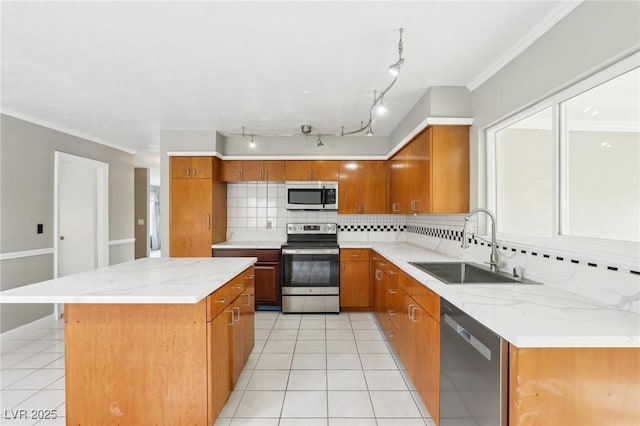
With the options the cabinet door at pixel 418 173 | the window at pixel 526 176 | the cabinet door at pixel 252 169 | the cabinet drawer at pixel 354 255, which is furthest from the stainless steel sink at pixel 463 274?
the cabinet door at pixel 252 169

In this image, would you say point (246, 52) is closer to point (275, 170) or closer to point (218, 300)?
point (218, 300)

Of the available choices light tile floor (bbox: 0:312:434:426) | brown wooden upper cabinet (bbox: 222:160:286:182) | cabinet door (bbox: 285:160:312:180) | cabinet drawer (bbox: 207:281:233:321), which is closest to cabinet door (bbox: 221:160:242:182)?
brown wooden upper cabinet (bbox: 222:160:286:182)

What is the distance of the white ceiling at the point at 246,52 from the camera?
165 centimetres

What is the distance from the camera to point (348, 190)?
14.0 feet

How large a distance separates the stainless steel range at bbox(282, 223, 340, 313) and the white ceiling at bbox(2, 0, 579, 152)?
5.60 ft

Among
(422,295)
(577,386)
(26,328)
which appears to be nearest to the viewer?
(577,386)

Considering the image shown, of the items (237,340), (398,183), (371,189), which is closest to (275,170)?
(371,189)

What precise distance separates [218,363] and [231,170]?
2.93m

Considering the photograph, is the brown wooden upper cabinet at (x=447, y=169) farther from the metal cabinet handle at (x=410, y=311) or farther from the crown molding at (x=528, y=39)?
the metal cabinet handle at (x=410, y=311)

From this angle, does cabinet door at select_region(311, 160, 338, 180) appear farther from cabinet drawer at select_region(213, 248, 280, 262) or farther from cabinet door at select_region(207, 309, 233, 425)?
cabinet door at select_region(207, 309, 233, 425)

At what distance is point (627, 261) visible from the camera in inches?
51.1

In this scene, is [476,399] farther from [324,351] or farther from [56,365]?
[56,365]

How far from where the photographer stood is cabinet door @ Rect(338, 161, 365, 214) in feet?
13.9

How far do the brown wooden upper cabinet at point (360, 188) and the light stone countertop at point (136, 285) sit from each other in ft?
7.17
